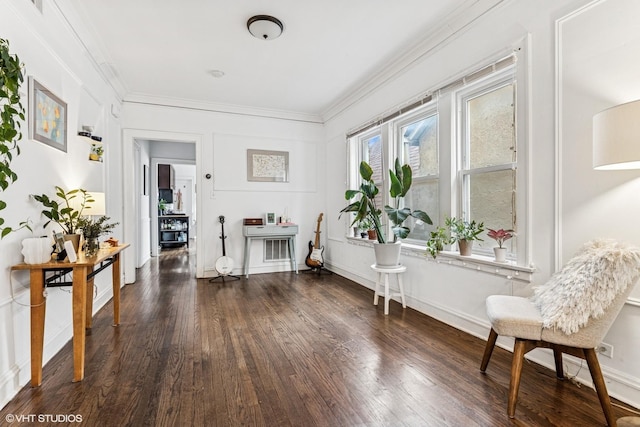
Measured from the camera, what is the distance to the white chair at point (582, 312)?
1.47 m

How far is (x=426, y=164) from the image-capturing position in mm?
3365

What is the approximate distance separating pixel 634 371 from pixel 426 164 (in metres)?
2.25

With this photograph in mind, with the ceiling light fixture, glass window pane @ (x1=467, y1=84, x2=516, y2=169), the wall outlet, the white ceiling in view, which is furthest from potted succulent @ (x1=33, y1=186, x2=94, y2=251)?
the wall outlet

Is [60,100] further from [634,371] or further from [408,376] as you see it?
[634,371]

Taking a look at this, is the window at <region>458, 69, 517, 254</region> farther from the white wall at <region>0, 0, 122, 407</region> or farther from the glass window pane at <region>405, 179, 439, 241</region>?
the white wall at <region>0, 0, 122, 407</region>

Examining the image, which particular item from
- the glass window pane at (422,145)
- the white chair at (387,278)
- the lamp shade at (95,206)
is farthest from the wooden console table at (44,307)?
the glass window pane at (422,145)

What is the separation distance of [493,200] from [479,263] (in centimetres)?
54

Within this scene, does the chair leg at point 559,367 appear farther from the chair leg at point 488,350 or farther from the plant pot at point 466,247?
the plant pot at point 466,247

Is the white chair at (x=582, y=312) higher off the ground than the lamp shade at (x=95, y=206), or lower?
lower

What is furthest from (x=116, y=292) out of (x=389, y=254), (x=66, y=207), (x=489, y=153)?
(x=489, y=153)

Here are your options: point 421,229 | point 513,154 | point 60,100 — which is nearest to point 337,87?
point 421,229

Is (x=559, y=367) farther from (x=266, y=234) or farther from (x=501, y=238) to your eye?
(x=266, y=234)

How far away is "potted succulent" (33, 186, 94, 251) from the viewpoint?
6.95 ft

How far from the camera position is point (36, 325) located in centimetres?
187
